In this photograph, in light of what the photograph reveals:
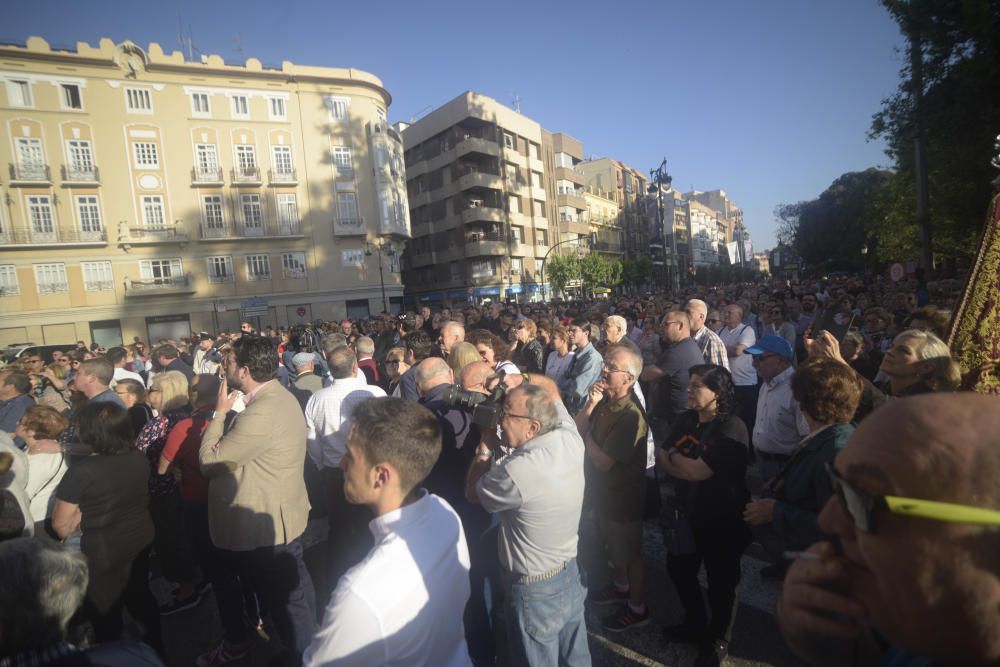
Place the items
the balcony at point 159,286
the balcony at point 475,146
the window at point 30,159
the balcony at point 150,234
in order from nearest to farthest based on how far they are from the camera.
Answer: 1. the window at point 30,159
2. the balcony at point 150,234
3. the balcony at point 159,286
4. the balcony at point 475,146

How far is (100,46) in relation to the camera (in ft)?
97.6

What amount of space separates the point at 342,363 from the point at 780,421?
345 centimetres

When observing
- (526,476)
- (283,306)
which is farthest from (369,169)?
(526,476)

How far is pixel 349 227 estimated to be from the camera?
117ft

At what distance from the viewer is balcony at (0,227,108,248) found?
29.0m

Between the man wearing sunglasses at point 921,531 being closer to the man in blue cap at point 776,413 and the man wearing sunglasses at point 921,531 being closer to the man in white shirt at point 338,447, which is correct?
the man in white shirt at point 338,447

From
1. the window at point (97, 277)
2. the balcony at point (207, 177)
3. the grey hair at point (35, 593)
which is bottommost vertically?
the grey hair at point (35, 593)

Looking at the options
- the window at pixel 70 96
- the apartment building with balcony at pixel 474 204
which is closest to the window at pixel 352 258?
the apartment building with balcony at pixel 474 204

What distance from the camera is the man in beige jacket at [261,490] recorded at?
2.90m

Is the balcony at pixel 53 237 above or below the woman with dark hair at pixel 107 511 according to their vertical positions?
above

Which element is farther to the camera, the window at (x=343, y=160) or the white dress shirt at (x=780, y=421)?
the window at (x=343, y=160)

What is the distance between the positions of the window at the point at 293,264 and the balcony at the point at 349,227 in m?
2.97

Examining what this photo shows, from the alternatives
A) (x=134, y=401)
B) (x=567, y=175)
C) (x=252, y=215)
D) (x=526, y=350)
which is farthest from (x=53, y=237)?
(x=567, y=175)

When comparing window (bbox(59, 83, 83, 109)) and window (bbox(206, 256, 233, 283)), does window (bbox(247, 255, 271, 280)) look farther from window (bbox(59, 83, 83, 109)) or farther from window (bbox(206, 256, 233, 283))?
window (bbox(59, 83, 83, 109))
